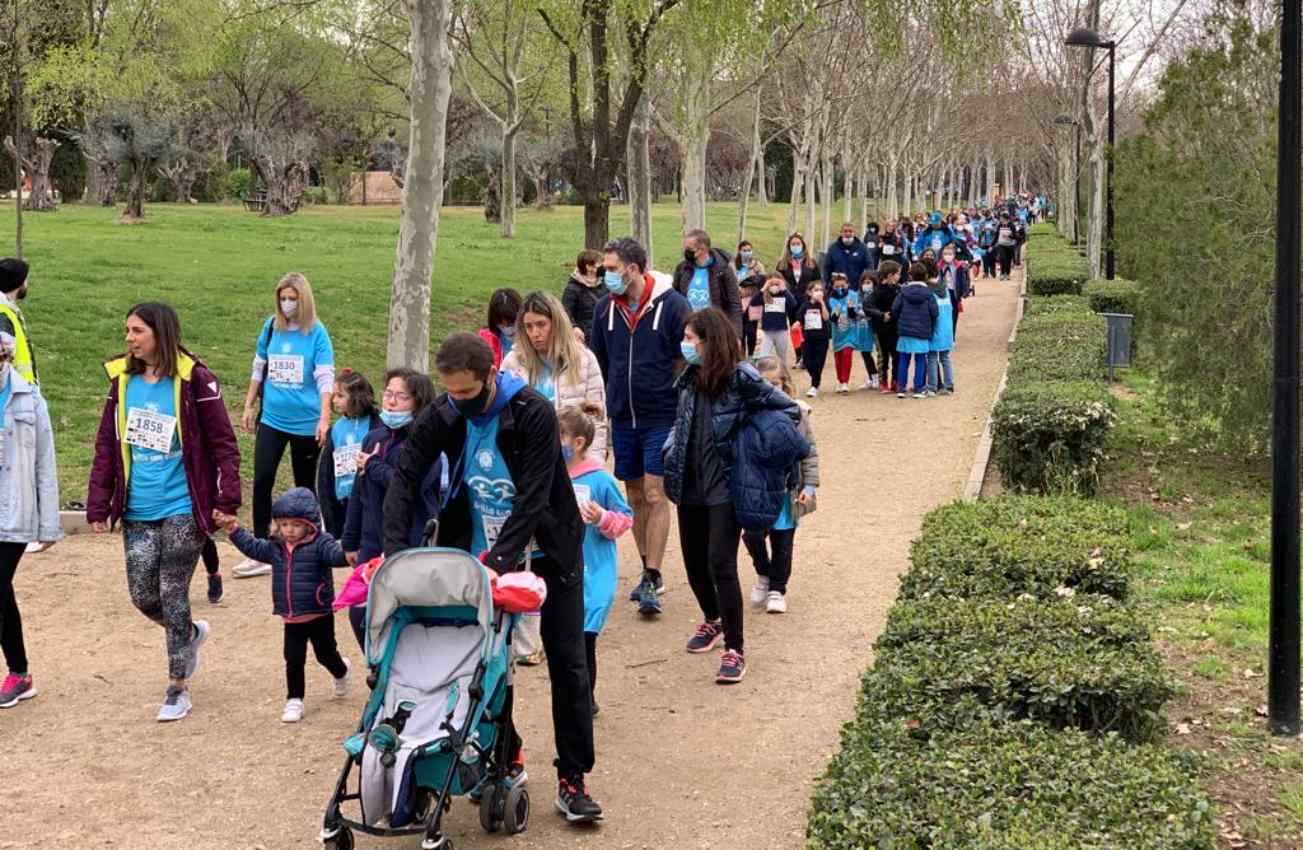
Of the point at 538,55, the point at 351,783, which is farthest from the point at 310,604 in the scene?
the point at 538,55

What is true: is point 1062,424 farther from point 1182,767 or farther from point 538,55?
point 538,55

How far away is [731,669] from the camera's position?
7285 mm

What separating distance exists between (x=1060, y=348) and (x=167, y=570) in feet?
34.5

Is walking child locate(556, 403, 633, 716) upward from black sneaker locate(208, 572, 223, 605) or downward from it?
upward

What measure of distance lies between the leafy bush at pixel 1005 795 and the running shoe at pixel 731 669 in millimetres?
2416

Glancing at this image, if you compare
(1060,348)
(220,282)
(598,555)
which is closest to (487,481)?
(598,555)

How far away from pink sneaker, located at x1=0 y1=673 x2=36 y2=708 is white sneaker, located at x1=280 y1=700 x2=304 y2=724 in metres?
1.34

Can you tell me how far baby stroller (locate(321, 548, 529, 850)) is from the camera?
4938 millimetres

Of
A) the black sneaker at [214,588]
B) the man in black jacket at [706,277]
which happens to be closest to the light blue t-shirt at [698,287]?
the man in black jacket at [706,277]

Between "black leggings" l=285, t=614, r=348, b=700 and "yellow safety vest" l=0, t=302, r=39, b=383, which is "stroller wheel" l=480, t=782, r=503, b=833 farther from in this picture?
"yellow safety vest" l=0, t=302, r=39, b=383

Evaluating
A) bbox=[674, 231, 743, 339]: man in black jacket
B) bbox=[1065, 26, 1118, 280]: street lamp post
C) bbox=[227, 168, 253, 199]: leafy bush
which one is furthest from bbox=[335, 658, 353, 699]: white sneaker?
bbox=[227, 168, 253, 199]: leafy bush

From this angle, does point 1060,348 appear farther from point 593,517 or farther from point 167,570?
point 167,570

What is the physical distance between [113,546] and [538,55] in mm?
32741

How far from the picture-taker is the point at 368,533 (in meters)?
6.79
